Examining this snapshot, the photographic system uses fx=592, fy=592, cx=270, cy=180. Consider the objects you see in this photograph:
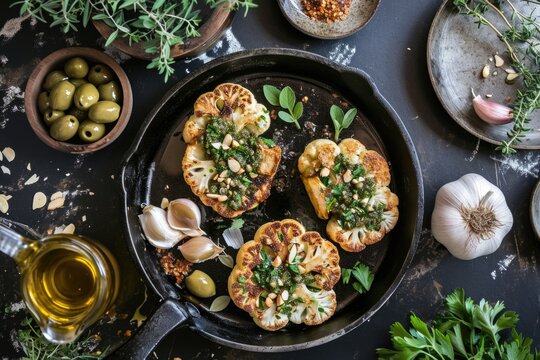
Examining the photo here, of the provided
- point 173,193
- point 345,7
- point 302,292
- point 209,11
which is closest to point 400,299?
point 302,292

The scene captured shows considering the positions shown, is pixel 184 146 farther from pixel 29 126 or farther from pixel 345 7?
pixel 345 7

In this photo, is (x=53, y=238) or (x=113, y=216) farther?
(x=113, y=216)

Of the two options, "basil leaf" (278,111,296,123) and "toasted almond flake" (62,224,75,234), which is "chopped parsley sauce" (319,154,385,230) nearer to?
"basil leaf" (278,111,296,123)

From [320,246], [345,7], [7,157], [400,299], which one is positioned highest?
[345,7]

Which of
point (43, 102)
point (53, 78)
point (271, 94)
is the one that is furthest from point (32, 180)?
point (271, 94)

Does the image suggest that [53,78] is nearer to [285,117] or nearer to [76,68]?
[76,68]
